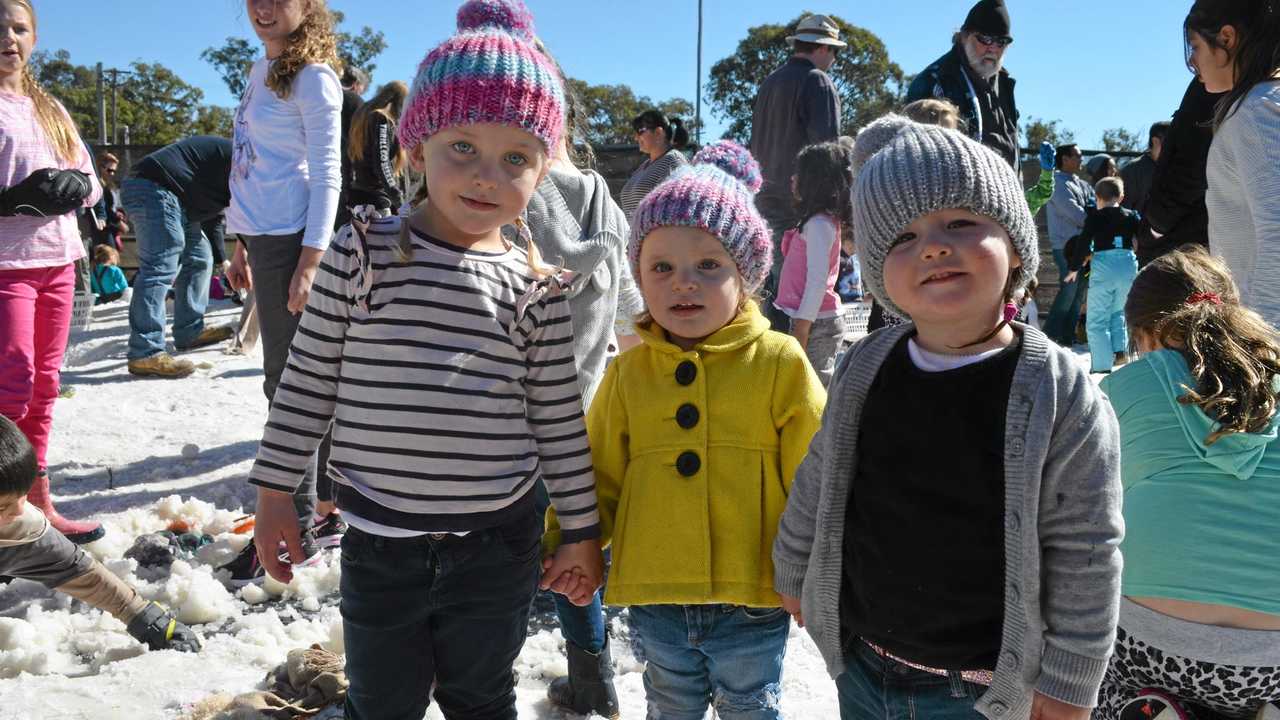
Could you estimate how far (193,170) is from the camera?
6730 mm

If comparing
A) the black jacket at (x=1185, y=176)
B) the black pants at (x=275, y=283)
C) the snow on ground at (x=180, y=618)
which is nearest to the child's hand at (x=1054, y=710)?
the snow on ground at (x=180, y=618)

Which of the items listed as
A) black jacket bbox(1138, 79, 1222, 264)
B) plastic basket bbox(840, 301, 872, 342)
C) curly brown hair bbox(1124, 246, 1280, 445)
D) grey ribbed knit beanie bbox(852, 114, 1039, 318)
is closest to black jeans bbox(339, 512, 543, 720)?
grey ribbed knit beanie bbox(852, 114, 1039, 318)

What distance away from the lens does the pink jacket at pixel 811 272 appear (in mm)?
4113

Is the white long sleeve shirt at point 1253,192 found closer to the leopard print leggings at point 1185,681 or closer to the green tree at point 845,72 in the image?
the leopard print leggings at point 1185,681

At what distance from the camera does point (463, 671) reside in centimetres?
198

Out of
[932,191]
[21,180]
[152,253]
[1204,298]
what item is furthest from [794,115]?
[152,253]

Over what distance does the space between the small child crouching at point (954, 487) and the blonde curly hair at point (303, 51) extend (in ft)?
8.14

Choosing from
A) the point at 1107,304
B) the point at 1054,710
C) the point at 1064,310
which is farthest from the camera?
the point at 1064,310

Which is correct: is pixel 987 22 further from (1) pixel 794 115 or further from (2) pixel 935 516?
(2) pixel 935 516

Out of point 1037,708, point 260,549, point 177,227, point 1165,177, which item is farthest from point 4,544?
point 177,227

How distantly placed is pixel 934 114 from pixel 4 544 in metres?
3.51

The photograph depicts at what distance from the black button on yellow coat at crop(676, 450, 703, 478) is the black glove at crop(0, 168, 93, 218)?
2945 mm

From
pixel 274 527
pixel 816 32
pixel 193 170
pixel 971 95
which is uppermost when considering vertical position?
pixel 816 32

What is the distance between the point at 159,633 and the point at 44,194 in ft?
5.86
